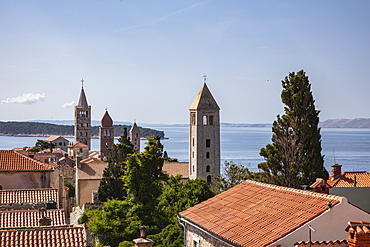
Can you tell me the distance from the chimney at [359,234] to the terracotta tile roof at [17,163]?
19.7 metres

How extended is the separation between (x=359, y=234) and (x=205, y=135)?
57.1m

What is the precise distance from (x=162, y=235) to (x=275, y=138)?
427 inches

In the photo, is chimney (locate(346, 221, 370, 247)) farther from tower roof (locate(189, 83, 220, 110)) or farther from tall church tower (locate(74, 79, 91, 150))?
tall church tower (locate(74, 79, 91, 150))

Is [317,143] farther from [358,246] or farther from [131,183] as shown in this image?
[358,246]

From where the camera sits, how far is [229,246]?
10.7 metres

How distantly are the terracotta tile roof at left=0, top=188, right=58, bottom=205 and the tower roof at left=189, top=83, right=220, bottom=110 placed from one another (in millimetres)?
46346

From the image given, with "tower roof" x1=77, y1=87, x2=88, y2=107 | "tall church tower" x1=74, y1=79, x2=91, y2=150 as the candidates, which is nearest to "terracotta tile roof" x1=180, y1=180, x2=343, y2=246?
"tall church tower" x1=74, y1=79, x2=91, y2=150

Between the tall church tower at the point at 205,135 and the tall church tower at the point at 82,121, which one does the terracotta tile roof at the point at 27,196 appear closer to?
the tall church tower at the point at 205,135

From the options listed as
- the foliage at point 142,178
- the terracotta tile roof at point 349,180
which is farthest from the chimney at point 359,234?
the foliage at point 142,178

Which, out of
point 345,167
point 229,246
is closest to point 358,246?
point 229,246

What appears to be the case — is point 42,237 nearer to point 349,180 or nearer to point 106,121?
point 349,180

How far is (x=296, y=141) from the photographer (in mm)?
28875

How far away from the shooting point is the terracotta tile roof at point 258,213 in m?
10.2

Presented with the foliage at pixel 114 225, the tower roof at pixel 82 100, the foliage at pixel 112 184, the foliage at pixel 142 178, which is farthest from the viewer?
the tower roof at pixel 82 100
